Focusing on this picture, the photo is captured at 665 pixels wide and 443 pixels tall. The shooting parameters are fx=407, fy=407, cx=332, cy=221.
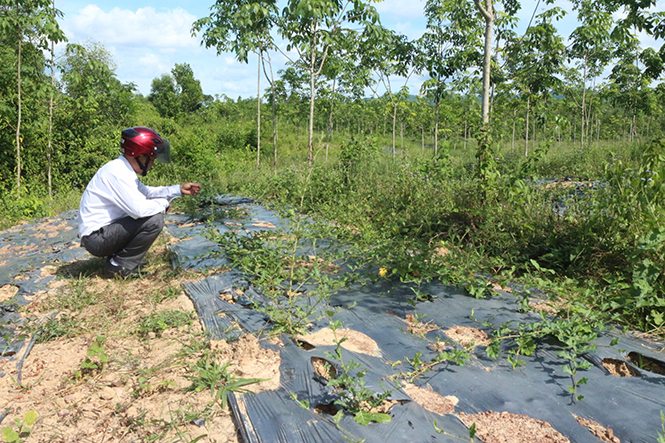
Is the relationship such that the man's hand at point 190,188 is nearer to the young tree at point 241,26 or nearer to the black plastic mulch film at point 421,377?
the black plastic mulch film at point 421,377

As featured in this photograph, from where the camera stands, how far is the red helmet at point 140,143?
3.21 meters

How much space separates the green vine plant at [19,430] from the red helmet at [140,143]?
2.08m

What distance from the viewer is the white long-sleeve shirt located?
10.1 feet

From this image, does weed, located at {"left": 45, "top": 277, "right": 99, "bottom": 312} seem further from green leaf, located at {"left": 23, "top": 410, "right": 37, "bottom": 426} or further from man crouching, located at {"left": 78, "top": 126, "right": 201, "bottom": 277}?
green leaf, located at {"left": 23, "top": 410, "right": 37, "bottom": 426}

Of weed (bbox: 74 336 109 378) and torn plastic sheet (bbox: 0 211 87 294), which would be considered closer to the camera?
weed (bbox: 74 336 109 378)

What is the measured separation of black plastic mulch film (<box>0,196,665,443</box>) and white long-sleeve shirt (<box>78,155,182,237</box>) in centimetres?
70

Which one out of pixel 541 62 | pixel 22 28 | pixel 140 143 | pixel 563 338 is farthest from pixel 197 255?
pixel 22 28

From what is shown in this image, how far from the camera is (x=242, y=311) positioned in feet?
8.11

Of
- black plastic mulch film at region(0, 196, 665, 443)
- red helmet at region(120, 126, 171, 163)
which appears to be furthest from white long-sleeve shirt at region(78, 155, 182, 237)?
black plastic mulch film at region(0, 196, 665, 443)

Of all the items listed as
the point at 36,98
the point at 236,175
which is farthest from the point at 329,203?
the point at 36,98

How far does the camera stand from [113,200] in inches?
123

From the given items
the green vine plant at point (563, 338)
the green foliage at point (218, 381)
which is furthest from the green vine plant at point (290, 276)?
the green vine plant at point (563, 338)

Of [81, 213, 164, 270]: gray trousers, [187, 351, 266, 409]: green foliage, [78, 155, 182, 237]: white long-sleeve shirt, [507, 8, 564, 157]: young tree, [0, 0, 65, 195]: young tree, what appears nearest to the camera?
[187, 351, 266, 409]: green foliage

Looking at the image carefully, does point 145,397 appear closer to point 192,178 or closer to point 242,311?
point 242,311
